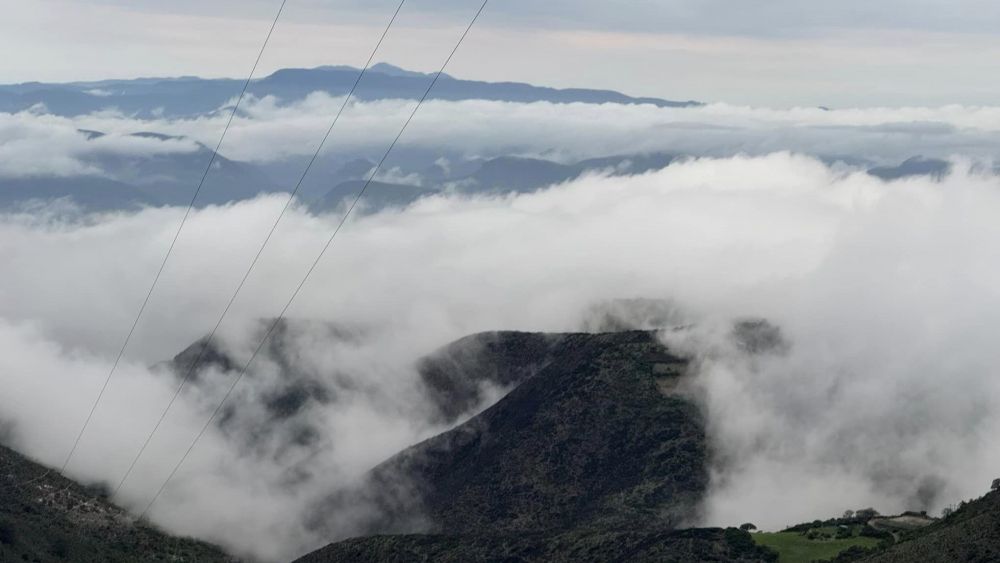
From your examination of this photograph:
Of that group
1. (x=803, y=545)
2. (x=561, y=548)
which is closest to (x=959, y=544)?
(x=803, y=545)

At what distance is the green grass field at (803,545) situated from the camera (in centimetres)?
15025

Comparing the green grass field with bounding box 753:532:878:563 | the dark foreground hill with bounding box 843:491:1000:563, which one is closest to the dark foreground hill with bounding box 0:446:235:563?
the green grass field with bounding box 753:532:878:563

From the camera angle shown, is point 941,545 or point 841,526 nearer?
point 941,545

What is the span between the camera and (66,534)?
179m

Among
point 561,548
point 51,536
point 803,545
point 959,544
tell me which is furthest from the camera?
point 51,536

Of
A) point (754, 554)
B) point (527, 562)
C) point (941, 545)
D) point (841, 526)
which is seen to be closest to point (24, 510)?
point (527, 562)

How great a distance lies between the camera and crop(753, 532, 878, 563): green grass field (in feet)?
493

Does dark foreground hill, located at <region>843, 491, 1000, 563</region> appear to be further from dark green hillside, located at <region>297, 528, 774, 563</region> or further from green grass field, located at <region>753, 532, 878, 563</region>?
dark green hillside, located at <region>297, 528, 774, 563</region>

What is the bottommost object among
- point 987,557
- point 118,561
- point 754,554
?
point 987,557

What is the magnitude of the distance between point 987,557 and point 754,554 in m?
40.9

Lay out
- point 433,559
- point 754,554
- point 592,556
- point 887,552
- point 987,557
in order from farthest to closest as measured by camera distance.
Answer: point 433,559 < point 592,556 < point 754,554 < point 887,552 < point 987,557

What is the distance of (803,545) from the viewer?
15600 cm

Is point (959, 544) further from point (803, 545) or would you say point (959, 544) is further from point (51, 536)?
point (51, 536)

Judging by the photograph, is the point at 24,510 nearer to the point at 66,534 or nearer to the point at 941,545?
the point at 66,534
